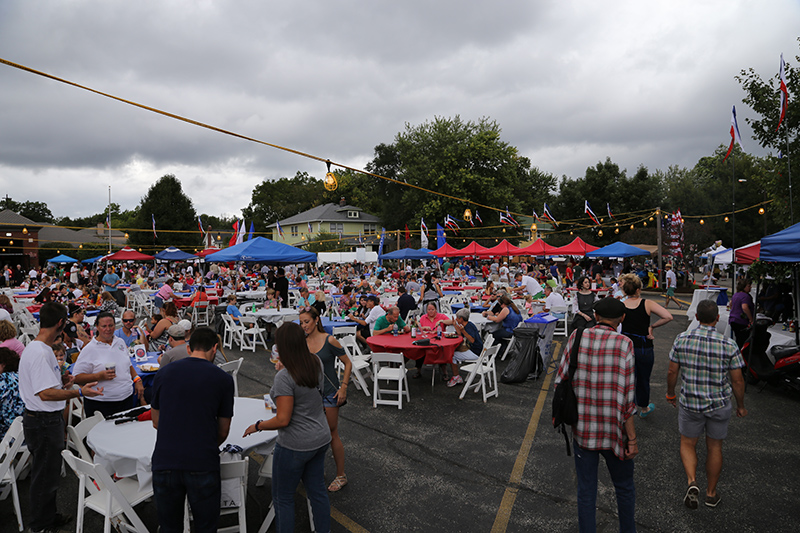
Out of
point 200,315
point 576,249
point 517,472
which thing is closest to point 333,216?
point 576,249

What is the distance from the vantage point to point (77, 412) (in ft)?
16.8

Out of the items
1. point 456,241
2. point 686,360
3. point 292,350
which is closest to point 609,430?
point 686,360

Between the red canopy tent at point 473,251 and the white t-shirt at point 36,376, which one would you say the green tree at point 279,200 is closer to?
the red canopy tent at point 473,251

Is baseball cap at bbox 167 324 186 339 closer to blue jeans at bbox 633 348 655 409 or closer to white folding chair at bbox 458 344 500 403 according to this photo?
white folding chair at bbox 458 344 500 403

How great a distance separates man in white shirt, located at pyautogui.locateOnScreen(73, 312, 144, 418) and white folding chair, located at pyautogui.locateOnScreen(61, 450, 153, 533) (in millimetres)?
1087

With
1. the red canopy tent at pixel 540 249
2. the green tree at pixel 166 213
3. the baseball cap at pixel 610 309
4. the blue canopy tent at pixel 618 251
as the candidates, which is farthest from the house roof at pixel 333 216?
the baseball cap at pixel 610 309

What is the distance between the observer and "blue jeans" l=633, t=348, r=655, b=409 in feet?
17.2

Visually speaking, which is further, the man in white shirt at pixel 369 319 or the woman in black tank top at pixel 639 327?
the man in white shirt at pixel 369 319

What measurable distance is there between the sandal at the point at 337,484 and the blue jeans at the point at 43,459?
2163mm

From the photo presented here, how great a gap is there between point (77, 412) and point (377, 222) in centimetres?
5443

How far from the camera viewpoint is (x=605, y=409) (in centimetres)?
294

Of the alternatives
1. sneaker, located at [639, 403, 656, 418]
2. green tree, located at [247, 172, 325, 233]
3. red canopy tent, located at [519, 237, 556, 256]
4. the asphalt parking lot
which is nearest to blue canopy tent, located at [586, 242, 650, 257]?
red canopy tent, located at [519, 237, 556, 256]

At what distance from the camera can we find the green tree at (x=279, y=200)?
7475 centimetres

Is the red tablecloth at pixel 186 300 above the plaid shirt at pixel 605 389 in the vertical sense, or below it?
below
